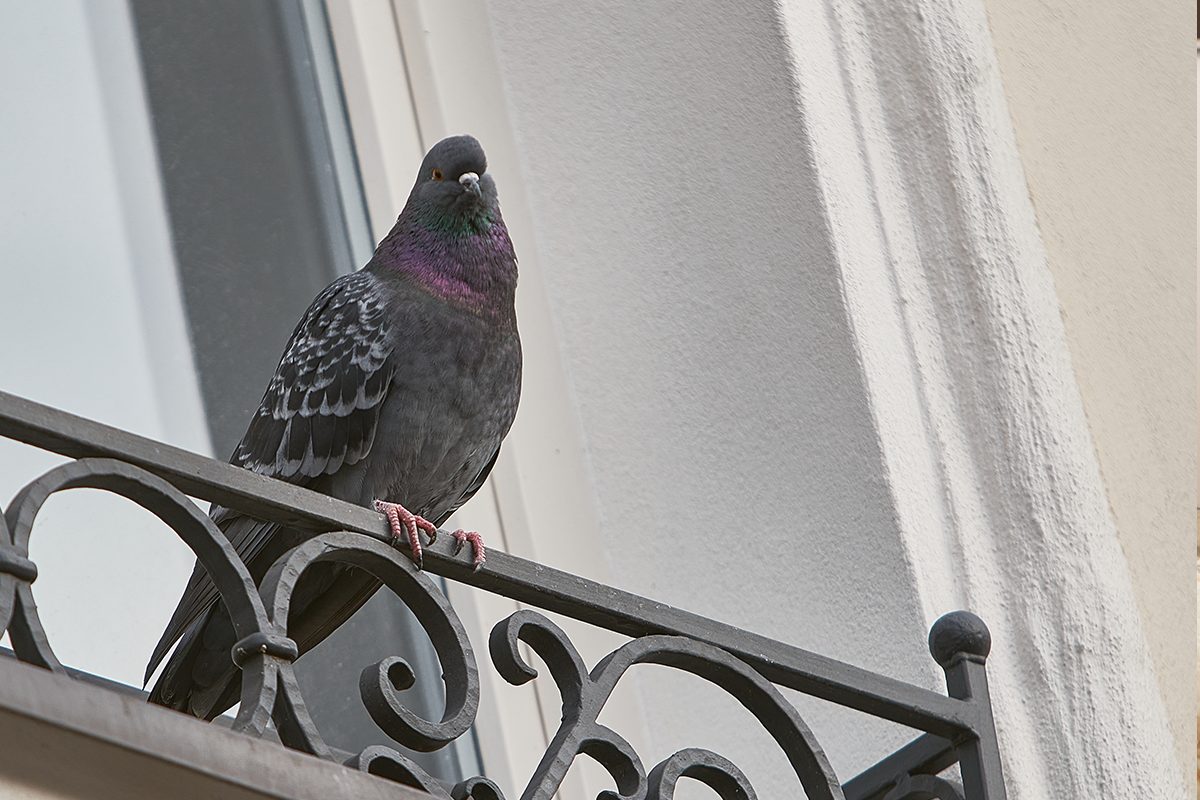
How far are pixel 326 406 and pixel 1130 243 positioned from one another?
1742 mm

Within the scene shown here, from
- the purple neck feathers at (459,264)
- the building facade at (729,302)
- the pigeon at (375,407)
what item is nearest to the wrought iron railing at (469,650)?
the building facade at (729,302)

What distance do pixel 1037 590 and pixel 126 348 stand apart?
168 cm

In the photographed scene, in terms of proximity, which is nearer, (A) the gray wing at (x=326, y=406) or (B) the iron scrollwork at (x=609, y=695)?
(B) the iron scrollwork at (x=609, y=695)

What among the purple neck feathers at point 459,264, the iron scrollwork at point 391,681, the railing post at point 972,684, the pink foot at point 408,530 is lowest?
the railing post at point 972,684

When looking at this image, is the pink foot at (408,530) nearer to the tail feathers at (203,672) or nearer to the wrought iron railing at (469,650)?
the wrought iron railing at (469,650)

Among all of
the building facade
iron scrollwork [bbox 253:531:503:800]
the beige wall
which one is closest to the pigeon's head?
the building facade

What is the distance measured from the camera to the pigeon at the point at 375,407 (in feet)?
7.88

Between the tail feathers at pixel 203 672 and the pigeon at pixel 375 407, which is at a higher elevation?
the pigeon at pixel 375 407

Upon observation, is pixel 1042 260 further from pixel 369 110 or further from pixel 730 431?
pixel 369 110

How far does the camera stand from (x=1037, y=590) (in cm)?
263

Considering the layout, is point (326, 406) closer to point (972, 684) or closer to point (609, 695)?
point (609, 695)

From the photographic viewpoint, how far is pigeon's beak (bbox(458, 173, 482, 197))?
2.59m

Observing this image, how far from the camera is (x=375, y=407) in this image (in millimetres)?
2449

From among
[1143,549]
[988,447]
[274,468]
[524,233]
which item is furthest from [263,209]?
[1143,549]
